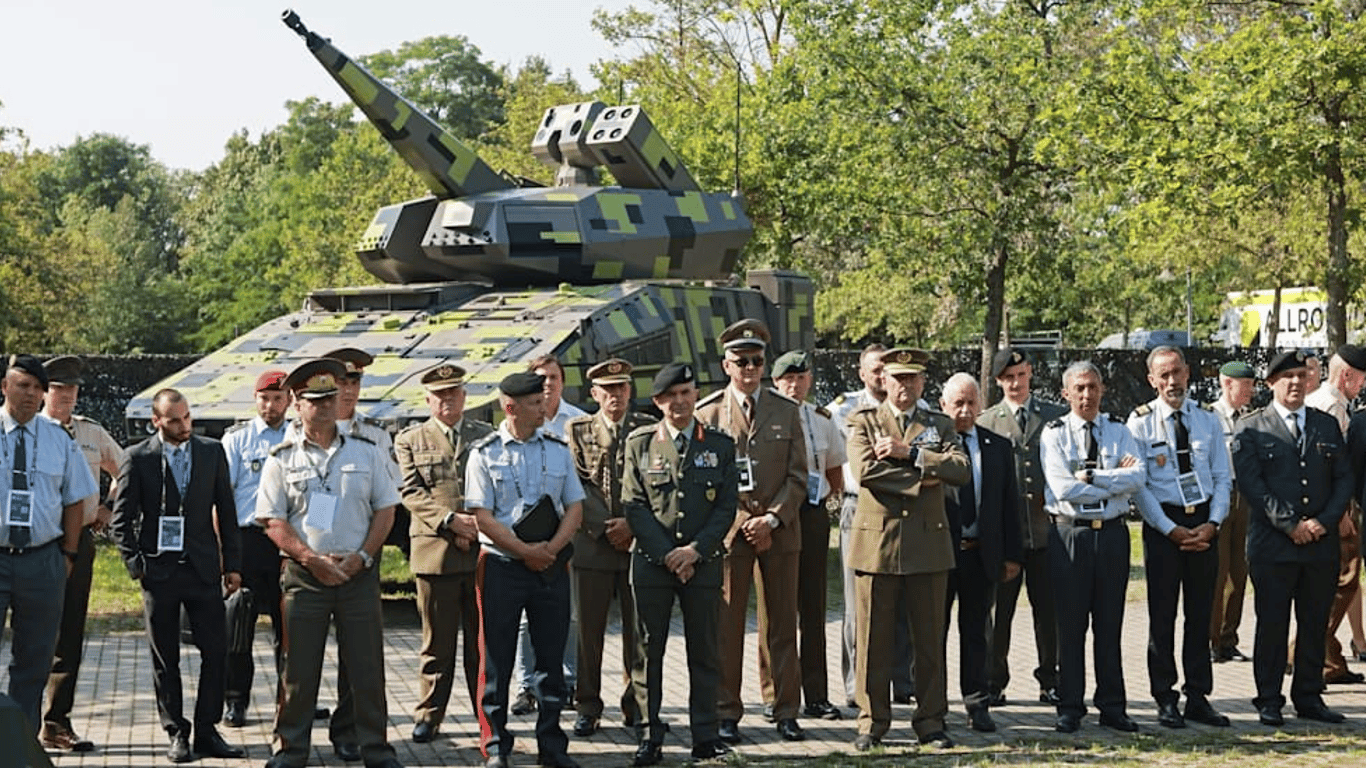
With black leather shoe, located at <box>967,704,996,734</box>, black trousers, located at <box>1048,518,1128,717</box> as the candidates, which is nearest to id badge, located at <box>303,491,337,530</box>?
black leather shoe, located at <box>967,704,996,734</box>

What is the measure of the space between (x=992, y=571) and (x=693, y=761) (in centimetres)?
205

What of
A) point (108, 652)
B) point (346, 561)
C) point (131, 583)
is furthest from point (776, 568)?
point (131, 583)

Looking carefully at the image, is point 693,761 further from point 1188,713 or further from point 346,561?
point 1188,713

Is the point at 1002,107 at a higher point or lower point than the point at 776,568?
higher

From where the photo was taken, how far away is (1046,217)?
24.3 metres

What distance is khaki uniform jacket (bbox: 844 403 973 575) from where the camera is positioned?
8727 millimetres

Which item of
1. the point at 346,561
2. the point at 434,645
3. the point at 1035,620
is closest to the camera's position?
the point at 346,561

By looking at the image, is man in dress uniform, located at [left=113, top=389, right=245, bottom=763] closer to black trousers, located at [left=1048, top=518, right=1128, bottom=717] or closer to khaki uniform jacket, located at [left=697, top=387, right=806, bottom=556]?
khaki uniform jacket, located at [left=697, top=387, right=806, bottom=556]

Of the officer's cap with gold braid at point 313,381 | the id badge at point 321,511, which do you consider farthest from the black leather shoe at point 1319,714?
the officer's cap with gold braid at point 313,381

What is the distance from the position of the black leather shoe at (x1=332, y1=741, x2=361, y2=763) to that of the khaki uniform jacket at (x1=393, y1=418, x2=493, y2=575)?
961 mm

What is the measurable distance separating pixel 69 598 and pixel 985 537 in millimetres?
4761

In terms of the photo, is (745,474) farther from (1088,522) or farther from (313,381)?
(313,381)

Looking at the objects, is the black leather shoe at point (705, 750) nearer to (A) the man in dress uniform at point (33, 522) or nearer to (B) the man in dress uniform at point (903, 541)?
(B) the man in dress uniform at point (903, 541)

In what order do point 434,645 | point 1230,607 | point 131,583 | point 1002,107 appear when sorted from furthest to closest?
point 1002,107 → point 131,583 → point 1230,607 → point 434,645
